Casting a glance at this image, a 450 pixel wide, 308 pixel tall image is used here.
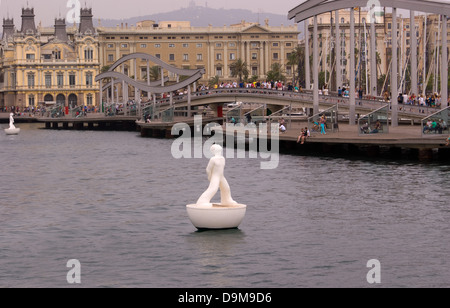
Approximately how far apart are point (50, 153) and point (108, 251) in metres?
51.2

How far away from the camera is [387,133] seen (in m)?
66.9

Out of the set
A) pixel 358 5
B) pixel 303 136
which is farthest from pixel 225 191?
pixel 358 5

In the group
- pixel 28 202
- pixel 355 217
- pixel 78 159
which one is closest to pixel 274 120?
pixel 78 159

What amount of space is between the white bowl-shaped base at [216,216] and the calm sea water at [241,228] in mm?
401

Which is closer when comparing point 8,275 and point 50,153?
point 8,275

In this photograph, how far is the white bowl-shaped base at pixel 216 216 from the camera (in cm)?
3541

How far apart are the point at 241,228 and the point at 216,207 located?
2.34 metres

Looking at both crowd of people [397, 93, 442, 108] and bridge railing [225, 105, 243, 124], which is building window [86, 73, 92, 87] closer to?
bridge railing [225, 105, 243, 124]

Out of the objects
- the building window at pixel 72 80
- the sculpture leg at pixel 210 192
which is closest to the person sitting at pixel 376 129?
→ the sculpture leg at pixel 210 192

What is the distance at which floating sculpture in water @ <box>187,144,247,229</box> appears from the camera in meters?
35.3

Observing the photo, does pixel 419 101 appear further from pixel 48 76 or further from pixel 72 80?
pixel 48 76

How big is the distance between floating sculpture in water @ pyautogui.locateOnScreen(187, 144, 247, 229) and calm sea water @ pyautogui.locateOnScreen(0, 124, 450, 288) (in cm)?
54
